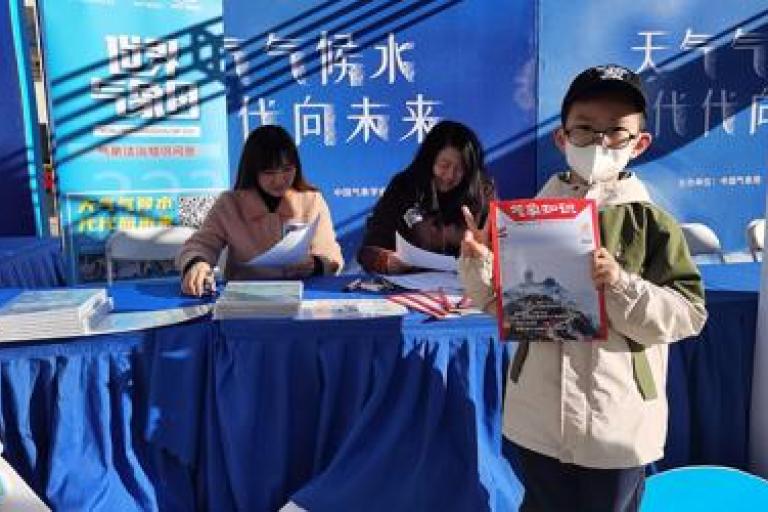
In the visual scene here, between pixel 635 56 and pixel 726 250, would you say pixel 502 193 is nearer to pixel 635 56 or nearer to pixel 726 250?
pixel 635 56

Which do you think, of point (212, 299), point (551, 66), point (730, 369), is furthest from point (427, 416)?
point (551, 66)

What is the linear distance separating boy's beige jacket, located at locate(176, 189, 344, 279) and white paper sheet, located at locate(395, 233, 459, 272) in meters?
0.37

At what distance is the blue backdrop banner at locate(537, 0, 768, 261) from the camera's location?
4.03 metres

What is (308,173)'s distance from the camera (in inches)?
155

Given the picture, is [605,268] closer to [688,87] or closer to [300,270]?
[300,270]

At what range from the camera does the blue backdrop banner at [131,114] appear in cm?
333

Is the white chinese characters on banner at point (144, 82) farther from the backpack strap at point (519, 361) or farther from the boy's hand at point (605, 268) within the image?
the boy's hand at point (605, 268)

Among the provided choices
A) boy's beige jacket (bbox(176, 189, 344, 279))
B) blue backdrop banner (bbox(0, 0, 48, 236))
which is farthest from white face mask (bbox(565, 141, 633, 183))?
blue backdrop banner (bbox(0, 0, 48, 236))

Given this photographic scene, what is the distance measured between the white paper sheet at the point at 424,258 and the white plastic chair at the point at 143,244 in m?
1.61

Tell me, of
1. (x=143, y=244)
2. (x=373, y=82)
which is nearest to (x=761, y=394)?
(x=143, y=244)

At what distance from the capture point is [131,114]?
11.3 feet

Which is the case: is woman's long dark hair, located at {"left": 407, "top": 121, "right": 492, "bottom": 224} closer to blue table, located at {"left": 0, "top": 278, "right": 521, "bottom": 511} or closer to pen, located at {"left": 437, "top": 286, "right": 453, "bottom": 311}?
pen, located at {"left": 437, "top": 286, "right": 453, "bottom": 311}

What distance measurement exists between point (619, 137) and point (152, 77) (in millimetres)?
2928

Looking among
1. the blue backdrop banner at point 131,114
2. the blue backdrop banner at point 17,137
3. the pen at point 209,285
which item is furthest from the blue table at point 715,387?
the blue backdrop banner at point 17,137
